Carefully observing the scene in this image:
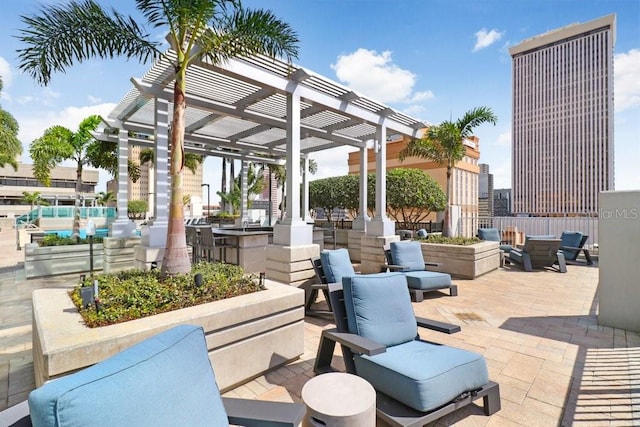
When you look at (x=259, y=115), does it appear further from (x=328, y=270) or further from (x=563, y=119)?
(x=563, y=119)

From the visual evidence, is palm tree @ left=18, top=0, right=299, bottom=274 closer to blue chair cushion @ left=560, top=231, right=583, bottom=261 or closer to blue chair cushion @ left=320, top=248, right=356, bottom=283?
blue chair cushion @ left=320, top=248, right=356, bottom=283

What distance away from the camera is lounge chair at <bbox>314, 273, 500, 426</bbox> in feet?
7.14

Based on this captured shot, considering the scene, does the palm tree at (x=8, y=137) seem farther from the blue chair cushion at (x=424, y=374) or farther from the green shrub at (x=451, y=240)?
the blue chair cushion at (x=424, y=374)

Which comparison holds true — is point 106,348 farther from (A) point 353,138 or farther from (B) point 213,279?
(A) point 353,138

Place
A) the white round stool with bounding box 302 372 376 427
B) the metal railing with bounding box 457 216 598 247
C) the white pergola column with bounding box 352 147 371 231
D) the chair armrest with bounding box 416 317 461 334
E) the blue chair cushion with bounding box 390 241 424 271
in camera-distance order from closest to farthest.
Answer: the white round stool with bounding box 302 372 376 427, the chair armrest with bounding box 416 317 461 334, the blue chair cushion with bounding box 390 241 424 271, the white pergola column with bounding box 352 147 371 231, the metal railing with bounding box 457 216 598 247

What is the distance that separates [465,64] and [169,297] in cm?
1115

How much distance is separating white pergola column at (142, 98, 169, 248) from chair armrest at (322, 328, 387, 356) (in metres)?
4.89

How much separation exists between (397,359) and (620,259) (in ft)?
13.4

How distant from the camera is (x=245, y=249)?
275 inches

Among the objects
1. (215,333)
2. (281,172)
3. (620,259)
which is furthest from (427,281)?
(281,172)

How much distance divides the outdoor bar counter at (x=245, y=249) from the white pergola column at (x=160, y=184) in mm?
1091

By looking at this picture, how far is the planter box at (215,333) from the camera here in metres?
2.01

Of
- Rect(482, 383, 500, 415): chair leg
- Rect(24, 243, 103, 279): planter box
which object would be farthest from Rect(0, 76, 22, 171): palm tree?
Rect(482, 383, 500, 415): chair leg

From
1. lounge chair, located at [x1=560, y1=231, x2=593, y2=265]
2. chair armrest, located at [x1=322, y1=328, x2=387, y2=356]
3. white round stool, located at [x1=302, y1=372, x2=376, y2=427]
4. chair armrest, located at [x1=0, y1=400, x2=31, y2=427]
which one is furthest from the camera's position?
lounge chair, located at [x1=560, y1=231, x2=593, y2=265]
